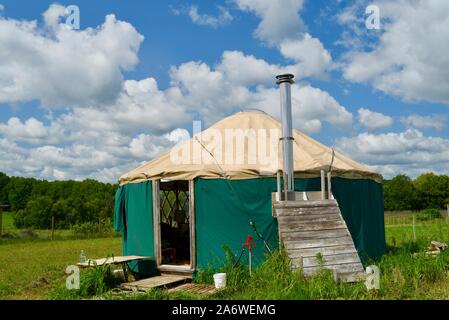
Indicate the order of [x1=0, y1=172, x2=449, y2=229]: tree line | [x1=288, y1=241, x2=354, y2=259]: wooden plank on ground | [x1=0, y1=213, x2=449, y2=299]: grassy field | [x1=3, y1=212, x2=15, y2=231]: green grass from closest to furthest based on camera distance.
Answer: [x1=0, y1=213, x2=449, y2=299]: grassy field
[x1=288, y1=241, x2=354, y2=259]: wooden plank on ground
[x1=0, y1=172, x2=449, y2=229]: tree line
[x1=3, y1=212, x2=15, y2=231]: green grass

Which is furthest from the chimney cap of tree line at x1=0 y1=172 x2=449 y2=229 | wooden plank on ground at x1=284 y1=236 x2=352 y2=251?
tree line at x1=0 y1=172 x2=449 y2=229

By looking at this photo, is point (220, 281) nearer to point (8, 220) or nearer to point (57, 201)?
point (57, 201)

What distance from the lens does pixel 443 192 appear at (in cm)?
3778

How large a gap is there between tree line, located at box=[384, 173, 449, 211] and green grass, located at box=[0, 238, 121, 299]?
31608 mm

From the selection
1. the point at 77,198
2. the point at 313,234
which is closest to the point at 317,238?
the point at 313,234

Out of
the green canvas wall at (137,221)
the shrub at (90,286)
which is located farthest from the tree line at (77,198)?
the shrub at (90,286)

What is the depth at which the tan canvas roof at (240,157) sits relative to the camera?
6301mm

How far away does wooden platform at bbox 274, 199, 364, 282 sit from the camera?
5.40m

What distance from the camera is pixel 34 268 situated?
8453 millimetres

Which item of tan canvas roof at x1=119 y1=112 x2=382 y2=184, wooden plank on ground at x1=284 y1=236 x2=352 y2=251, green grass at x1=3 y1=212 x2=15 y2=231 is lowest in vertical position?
green grass at x1=3 y1=212 x2=15 y2=231

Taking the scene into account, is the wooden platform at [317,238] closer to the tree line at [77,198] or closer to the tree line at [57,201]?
the tree line at [57,201]

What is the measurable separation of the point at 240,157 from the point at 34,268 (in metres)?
4.61

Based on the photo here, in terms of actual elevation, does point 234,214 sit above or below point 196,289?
above

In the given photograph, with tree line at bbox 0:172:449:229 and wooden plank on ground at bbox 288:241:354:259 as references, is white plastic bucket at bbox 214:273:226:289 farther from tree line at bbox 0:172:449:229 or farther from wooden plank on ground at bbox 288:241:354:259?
tree line at bbox 0:172:449:229
